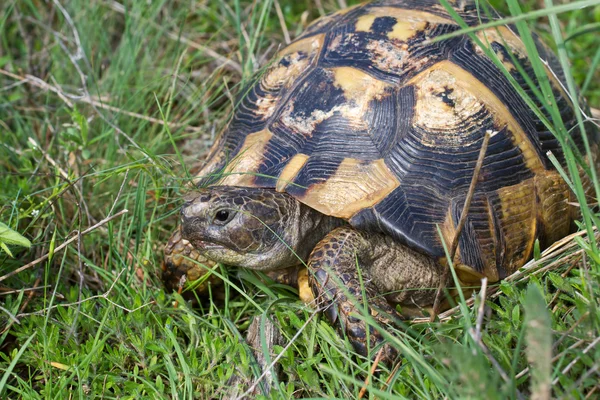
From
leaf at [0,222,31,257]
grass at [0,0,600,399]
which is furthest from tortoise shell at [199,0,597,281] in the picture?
leaf at [0,222,31,257]

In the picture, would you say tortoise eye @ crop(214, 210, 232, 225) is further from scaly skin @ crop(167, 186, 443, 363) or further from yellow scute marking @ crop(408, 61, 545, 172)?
yellow scute marking @ crop(408, 61, 545, 172)

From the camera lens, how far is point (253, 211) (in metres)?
2.62

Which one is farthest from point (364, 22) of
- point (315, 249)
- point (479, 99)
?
point (315, 249)

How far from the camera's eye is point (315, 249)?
2.65 meters

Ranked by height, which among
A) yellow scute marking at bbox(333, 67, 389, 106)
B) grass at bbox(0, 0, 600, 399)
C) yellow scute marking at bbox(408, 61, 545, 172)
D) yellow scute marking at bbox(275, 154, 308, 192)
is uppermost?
yellow scute marking at bbox(408, 61, 545, 172)

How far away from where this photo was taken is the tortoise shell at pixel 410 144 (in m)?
2.60

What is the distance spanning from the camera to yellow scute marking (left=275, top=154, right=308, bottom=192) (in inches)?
106

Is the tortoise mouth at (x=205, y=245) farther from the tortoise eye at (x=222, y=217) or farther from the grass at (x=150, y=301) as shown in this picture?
the grass at (x=150, y=301)

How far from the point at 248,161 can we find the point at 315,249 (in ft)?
1.81

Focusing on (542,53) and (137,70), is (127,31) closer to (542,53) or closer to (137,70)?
(137,70)

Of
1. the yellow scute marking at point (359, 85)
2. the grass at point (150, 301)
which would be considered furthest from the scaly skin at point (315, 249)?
the yellow scute marking at point (359, 85)

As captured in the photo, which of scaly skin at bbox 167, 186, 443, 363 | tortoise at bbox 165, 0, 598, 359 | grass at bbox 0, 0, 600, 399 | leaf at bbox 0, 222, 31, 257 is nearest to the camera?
grass at bbox 0, 0, 600, 399

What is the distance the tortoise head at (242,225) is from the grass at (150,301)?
20 cm

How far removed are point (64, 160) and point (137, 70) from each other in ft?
3.12
